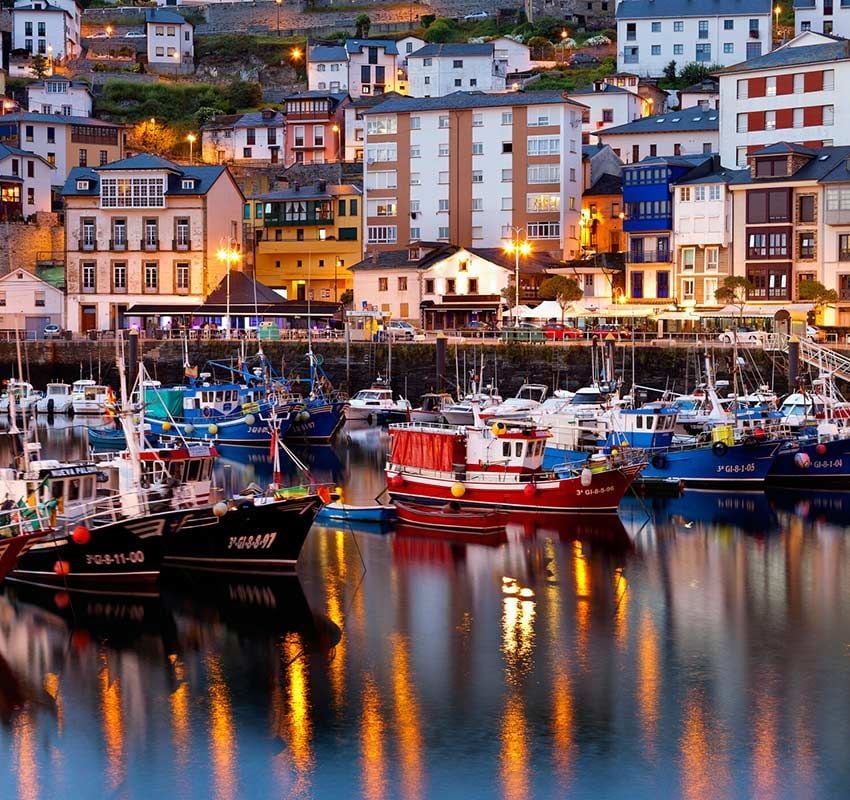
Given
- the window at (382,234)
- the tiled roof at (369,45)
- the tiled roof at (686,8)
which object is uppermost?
the tiled roof at (686,8)

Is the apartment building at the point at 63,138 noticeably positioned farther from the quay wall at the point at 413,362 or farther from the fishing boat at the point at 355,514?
the fishing boat at the point at 355,514

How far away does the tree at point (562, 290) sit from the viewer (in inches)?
3031

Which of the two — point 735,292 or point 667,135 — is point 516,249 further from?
point 667,135

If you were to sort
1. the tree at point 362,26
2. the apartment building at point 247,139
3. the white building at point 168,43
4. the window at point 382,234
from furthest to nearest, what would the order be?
the white building at point 168,43, the tree at point 362,26, the apartment building at point 247,139, the window at point 382,234

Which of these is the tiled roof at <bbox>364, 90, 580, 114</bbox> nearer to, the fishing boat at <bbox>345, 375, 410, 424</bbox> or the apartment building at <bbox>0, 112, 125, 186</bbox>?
the fishing boat at <bbox>345, 375, 410, 424</bbox>

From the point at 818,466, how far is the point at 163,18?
9831 centimetres

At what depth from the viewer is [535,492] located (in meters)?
40.5

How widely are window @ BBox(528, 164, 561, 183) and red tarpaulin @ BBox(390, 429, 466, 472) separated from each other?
150ft

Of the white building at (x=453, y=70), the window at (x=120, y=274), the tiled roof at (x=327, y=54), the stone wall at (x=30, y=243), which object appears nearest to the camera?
the window at (x=120, y=274)

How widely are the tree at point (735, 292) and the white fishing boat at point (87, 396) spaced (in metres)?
28.6

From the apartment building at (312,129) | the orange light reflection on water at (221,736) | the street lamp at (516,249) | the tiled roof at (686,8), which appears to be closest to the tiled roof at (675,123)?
the street lamp at (516,249)

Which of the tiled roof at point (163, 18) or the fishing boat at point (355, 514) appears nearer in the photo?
the fishing boat at point (355, 514)

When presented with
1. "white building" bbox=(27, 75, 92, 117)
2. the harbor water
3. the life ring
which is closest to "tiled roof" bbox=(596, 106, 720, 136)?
"white building" bbox=(27, 75, 92, 117)

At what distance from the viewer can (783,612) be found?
103ft
